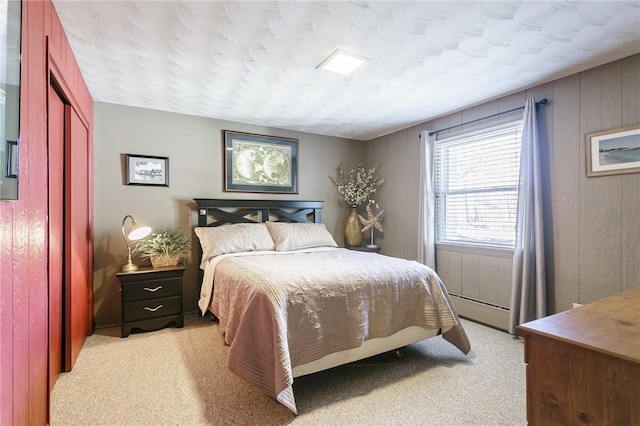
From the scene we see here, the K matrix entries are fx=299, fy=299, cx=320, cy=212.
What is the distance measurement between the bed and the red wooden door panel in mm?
1064

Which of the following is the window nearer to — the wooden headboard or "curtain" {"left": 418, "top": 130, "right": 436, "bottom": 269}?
"curtain" {"left": 418, "top": 130, "right": 436, "bottom": 269}

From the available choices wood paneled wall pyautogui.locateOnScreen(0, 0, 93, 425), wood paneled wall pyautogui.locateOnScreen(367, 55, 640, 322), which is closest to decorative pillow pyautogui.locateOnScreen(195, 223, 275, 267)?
wood paneled wall pyautogui.locateOnScreen(0, 0, 93, 425)

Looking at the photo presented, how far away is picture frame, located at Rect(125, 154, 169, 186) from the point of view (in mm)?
3213

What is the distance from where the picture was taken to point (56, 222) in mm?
1988

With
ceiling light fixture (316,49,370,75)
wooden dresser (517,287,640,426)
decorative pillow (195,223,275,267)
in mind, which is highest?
ceiling light fixture (316,49,370,75)

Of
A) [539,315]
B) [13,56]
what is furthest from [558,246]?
[13,56]

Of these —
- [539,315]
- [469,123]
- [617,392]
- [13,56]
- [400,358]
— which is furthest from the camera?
[469,123]

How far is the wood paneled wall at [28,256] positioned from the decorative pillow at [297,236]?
7.05ft

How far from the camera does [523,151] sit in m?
2.76

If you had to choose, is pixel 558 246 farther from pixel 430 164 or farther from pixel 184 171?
pixel 184 171

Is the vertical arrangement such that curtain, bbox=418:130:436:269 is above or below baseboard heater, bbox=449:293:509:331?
above

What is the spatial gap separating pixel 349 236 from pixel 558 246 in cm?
245

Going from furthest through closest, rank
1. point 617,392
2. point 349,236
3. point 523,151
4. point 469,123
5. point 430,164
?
point 349,236 < point 430,164 < point 469,123 < point 523,151 < point 617,392

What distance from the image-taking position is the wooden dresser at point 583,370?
84cm
